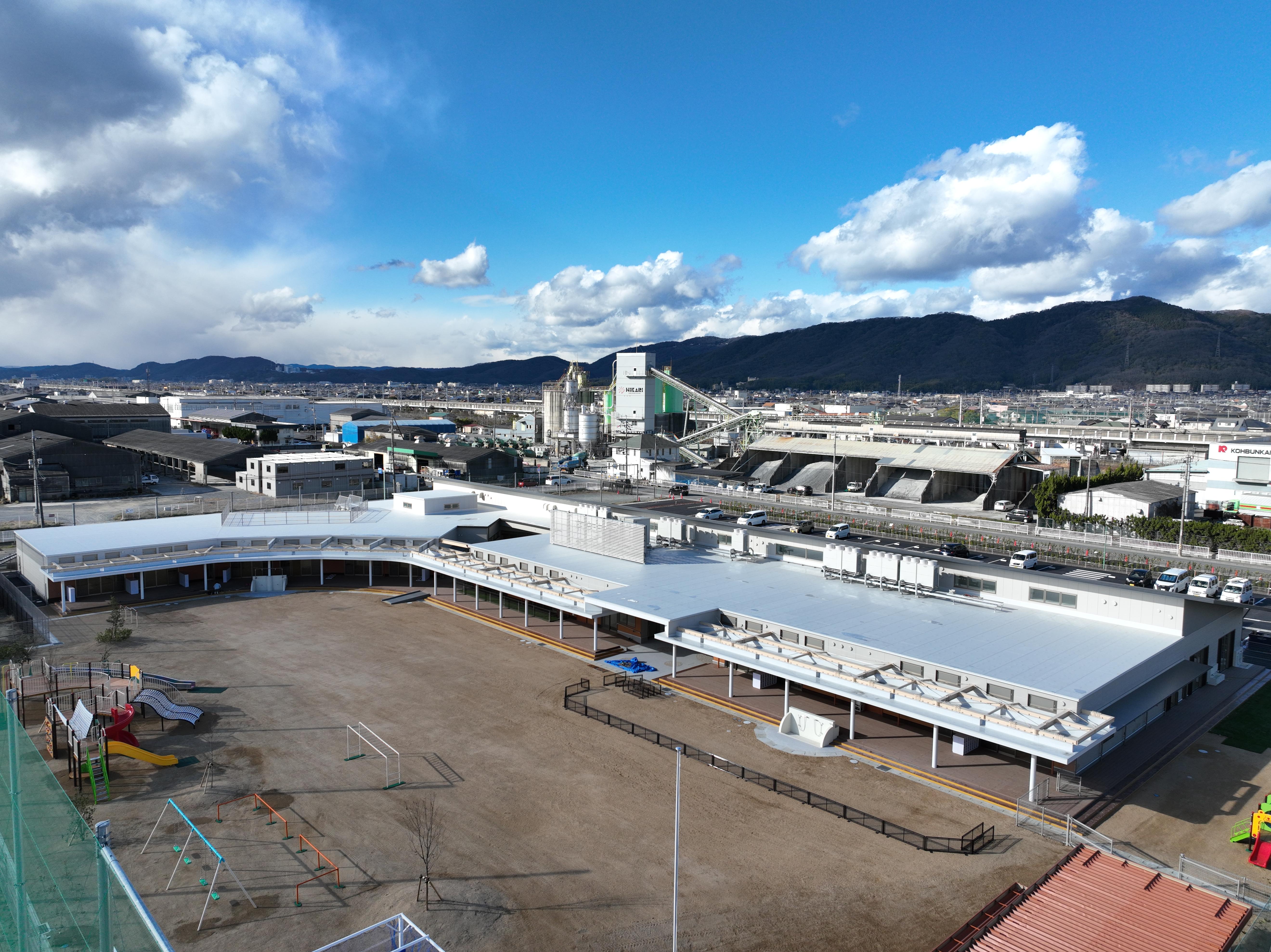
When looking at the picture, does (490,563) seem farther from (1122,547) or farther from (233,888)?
(1122,547)

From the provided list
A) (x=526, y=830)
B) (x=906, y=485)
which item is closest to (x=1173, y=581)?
(x=906, y=485)

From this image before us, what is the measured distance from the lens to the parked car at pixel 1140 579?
139 feet

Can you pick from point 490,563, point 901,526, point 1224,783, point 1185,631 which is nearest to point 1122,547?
point 901,526

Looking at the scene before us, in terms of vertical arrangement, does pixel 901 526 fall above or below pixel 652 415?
below

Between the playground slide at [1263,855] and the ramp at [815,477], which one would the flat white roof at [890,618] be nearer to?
the playground slide at [1263,855]

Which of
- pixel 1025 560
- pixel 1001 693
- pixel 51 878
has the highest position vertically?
pixel 51 878

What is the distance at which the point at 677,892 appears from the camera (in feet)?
48.4

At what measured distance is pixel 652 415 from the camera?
118 m

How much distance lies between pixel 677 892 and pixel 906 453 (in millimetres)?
71154

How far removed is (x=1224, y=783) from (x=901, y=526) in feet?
124

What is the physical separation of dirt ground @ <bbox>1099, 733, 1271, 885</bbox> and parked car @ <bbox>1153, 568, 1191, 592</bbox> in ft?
49.5

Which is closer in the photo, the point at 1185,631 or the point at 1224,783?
the point at 1224,783

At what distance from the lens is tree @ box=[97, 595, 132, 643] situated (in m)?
32.3

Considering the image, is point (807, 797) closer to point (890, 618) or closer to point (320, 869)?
point (890, 618)
